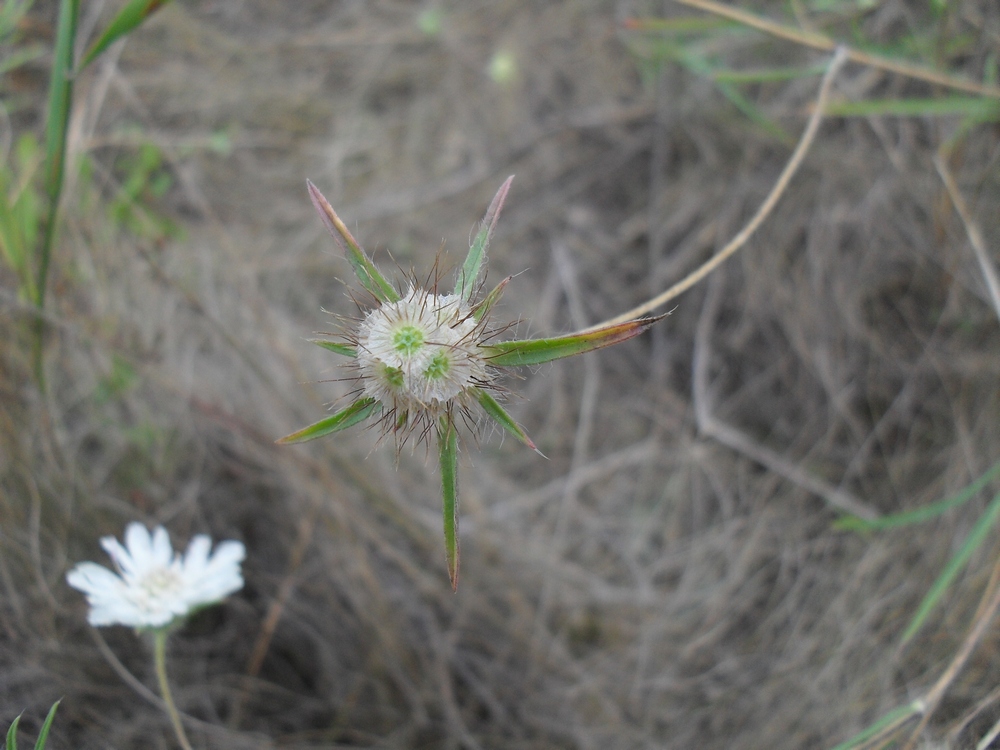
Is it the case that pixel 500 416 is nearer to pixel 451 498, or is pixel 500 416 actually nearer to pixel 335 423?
pixel 451 498

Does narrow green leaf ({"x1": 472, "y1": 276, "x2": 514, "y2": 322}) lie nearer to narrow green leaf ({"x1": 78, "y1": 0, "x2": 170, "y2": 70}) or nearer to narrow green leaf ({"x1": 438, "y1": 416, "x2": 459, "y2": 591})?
narrow green leaf ({"x1": 438, "y1": 416, "x2": 459, "y2": 591})

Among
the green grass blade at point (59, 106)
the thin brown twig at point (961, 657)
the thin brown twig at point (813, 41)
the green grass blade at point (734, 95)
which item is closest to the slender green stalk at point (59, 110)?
the green grass blade at point (59, 106)

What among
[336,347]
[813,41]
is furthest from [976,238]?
[336,347]

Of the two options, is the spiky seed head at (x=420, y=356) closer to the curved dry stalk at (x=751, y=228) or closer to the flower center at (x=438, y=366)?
the flower center at (x=438, y=366)

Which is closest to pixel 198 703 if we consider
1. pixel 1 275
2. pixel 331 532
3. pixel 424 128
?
pixel 331 532

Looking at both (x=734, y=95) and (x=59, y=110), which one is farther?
(x=734, y=95)

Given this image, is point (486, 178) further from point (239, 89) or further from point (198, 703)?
point (198, 703)
